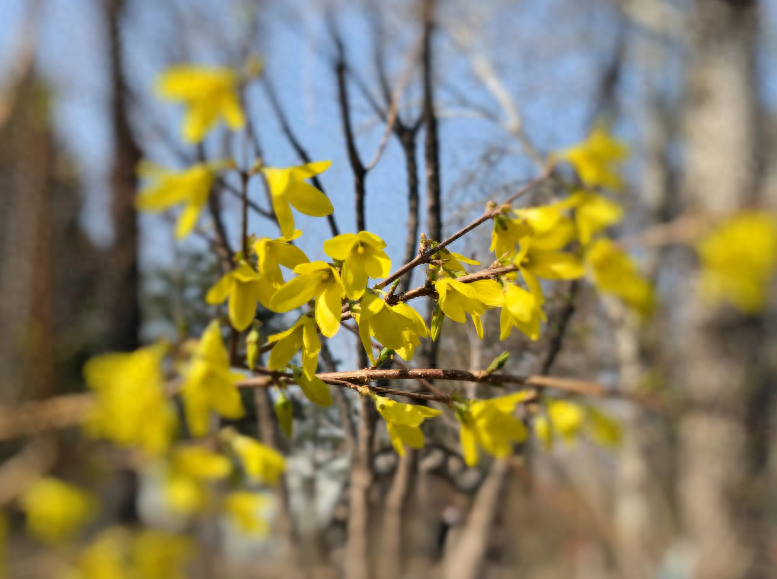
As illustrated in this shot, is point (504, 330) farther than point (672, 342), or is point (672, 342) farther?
point (672, 342)

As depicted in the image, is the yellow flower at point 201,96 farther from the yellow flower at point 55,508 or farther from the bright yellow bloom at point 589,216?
the yellow flower at point 55,508

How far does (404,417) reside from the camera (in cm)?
38

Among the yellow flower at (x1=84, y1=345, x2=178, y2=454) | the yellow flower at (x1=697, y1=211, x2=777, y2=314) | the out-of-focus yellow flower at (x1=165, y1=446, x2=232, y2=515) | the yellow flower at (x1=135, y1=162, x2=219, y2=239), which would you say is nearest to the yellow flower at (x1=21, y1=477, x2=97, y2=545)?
the out-of-focus yellow flower at (x1=165, y1=446, x2=232, y2=515)

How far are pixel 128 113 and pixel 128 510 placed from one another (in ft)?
3.98

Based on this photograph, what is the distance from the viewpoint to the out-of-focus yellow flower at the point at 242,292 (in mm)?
362

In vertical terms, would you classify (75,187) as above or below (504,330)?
above

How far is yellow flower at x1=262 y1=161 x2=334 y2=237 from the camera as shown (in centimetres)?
37

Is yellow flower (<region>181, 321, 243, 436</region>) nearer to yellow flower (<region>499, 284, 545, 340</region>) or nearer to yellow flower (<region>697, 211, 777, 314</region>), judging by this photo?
yellow flower (<region>499, 284, 545, 340</region>)

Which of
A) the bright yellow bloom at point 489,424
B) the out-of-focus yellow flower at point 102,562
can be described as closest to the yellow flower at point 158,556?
the out-of-focus yellow flower at point 102,562

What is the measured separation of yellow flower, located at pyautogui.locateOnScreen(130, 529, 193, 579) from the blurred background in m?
0.16

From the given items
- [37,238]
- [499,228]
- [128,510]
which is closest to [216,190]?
[499,228]

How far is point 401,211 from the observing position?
61cm

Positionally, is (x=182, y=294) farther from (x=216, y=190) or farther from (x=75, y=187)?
(x=75, y=187)

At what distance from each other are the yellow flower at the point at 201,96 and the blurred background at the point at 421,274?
0.25 ft
